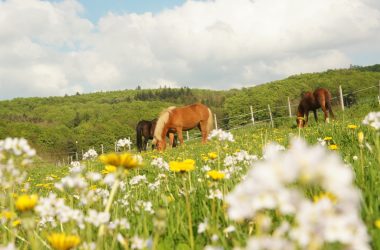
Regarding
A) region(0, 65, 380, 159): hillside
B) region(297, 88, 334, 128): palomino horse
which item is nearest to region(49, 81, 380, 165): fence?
region(0, 65, 380, 159): hillside

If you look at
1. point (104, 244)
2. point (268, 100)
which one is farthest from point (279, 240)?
point (268, 100)

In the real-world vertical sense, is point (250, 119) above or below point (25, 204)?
below

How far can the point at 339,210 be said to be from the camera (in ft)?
1.83

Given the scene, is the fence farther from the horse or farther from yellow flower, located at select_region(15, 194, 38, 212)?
yellow flower, located at select_region(15, 194, 38, 212)

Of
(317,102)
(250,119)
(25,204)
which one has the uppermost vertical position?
(317,102)

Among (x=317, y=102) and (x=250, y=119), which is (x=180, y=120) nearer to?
(x=317, y=102)

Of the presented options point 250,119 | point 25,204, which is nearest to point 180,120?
point 25,204

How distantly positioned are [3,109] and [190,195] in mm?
183972

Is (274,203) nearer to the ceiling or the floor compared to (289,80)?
nearer to the floor

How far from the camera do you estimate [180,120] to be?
1911 cm

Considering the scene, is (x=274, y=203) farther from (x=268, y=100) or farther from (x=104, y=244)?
(x=268, y=100)

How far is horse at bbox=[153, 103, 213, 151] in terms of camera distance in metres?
18.3

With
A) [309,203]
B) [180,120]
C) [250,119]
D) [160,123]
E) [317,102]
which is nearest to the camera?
[309,203]

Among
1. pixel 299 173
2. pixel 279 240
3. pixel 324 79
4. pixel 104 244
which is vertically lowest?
pixel 104 244
